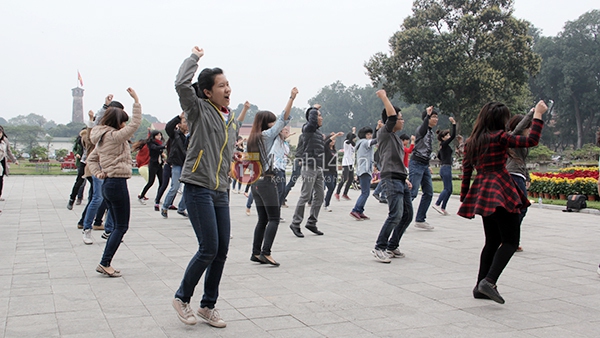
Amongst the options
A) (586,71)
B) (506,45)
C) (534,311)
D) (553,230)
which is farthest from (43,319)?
(586,71)

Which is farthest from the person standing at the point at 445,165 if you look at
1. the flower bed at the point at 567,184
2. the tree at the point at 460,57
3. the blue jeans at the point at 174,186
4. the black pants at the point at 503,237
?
the tree at the point at 460,57

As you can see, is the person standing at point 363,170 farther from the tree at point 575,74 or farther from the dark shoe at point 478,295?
the tree at point 575,74

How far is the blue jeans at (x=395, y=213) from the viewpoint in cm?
610

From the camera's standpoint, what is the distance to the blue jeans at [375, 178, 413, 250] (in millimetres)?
6098

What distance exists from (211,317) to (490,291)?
211cm

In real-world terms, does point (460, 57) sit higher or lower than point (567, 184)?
higher

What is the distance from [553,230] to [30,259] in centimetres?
735

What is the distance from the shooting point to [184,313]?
3.71m

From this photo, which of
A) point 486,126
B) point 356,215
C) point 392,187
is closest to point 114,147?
point 392,187

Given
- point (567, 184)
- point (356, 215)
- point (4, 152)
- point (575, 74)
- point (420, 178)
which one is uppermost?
point (575, 74)

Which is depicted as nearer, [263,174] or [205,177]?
[205,177]

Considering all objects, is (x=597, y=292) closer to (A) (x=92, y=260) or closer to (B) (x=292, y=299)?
(B) (x=292, y=299)

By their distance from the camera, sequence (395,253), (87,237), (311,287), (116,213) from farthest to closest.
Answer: (87,237)
(395,253)
(116,213)
(311,287)

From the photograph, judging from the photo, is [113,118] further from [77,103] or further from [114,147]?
[77,103]
